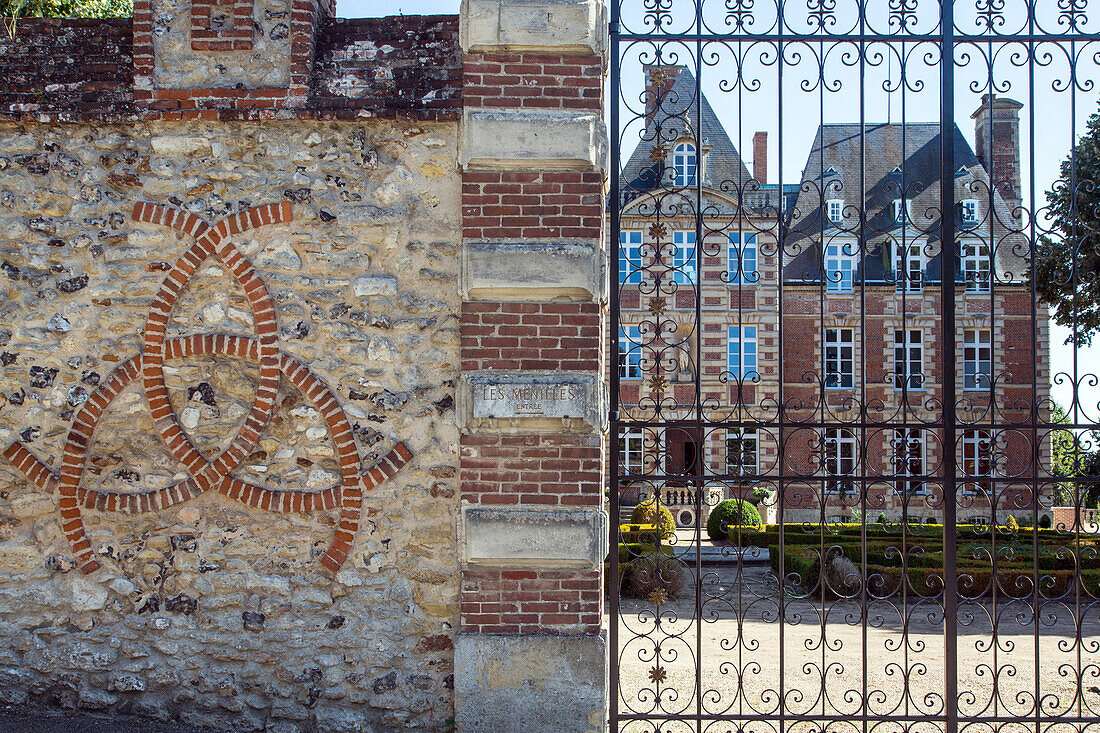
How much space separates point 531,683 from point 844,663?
3.96 meters

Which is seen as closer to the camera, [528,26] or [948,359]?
[528,26]

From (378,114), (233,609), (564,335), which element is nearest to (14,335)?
(233,609)

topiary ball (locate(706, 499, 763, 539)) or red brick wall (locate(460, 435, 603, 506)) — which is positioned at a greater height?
red brick wall (locate(460, 435, 603, 506))

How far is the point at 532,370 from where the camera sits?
450cm

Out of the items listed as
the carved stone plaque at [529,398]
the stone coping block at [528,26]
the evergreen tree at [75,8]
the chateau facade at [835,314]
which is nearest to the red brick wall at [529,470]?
the carved stone plaque at [529,398]

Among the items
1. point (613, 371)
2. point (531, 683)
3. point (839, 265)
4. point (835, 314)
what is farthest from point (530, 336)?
point (839, 265)

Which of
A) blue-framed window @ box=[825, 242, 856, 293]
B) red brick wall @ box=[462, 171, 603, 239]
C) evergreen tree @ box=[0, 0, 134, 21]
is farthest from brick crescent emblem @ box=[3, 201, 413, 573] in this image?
blue-framed window @ box=[825, 242, 856, 293]

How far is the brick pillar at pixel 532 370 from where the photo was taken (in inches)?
174

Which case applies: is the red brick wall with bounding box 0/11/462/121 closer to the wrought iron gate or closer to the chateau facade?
the wrought iron gate

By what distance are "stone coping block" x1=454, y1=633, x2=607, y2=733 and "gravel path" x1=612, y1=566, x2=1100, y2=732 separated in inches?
14.6

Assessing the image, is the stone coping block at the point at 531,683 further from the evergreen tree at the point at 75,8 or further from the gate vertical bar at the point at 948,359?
the evergreen tree at the point at 75,8

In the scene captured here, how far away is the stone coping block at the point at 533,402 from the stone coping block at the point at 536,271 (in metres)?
0.44

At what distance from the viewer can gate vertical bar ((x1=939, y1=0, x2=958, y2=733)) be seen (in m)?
4.63

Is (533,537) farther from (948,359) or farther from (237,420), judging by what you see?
(948,359)
